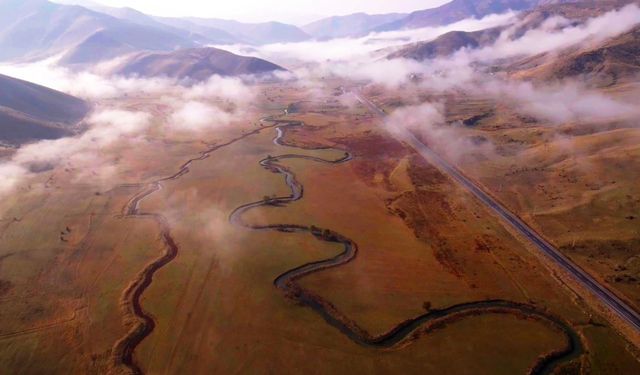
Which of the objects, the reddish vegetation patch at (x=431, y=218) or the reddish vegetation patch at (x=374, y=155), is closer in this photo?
the reddish vegetation patch at (x=431, y=218)

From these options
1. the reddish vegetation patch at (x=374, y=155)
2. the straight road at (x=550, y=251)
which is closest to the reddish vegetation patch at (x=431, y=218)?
the straight road at (x=550, y=251)

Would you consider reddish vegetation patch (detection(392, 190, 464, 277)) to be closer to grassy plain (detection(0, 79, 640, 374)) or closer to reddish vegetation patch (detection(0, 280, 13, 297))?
grassy plain (detection(0, 79, 640, 374))

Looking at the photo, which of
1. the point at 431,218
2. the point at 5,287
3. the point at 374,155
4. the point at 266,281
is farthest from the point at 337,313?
the point at 374,155

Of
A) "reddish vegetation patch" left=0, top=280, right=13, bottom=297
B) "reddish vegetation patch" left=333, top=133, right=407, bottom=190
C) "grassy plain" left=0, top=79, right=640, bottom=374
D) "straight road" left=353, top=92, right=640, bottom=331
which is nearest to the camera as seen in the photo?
"grassy plain" left=0, top=79, right=640, bottom=374

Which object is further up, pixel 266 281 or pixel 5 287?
pixel 5 287

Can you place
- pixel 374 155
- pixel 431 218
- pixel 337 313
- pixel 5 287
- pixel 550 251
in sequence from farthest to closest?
1. pixel 374 155
2. pixel 431 218
3. pixel 550 251
4. pixel 5 287
5. pixel 337 313

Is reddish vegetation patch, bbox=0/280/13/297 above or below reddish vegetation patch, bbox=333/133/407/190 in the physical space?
below

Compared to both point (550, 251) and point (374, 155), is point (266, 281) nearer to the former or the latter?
point (550, 251)

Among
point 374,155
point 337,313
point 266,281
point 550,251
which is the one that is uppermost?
point 374,155

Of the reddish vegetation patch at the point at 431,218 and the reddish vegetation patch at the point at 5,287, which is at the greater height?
the reddish vegetation patch at the point at 5,287

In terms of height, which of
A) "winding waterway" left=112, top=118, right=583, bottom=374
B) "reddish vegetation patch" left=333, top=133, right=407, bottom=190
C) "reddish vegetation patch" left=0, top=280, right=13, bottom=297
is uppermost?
"reddish vegetation patch" left=333, top=133, right=407, bottom=190

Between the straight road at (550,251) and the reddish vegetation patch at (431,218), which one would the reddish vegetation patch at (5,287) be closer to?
the reddish vegetation patch at (431,218)

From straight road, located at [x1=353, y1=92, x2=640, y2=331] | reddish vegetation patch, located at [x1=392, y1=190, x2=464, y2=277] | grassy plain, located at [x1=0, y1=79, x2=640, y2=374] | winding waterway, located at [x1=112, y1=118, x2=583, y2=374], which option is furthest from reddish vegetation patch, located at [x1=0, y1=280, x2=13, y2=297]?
straight road, located at [x1=353, y1=92, x2=640, y2=331]
